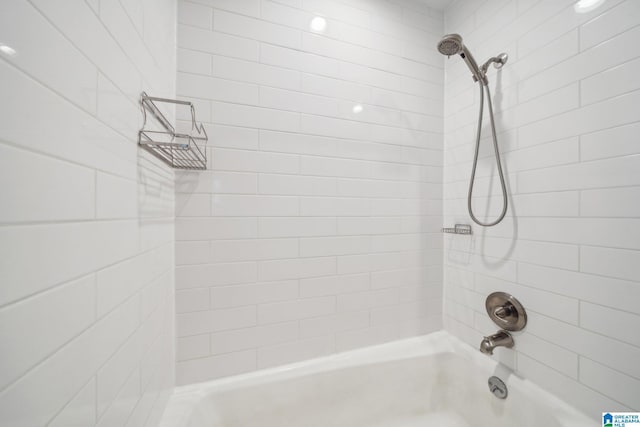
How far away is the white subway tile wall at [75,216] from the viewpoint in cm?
29

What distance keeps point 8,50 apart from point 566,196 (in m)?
1.43

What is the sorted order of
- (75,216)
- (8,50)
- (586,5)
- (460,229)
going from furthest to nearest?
(460,229), (586,5), (75,216), (8,50)

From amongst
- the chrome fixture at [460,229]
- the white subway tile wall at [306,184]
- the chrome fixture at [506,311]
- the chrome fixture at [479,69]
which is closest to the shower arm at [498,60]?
the chrome fixture at [479,69]

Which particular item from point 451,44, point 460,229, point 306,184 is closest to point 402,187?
point 460,229

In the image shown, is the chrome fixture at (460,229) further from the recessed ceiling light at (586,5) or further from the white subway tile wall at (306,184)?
the recessed ceiling light at (586,5)

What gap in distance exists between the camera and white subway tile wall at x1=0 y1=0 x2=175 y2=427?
11.3 inches

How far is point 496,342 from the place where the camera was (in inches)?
41.3

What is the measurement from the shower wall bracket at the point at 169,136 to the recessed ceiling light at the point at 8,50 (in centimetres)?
32

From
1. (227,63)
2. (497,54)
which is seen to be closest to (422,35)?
(497,54)

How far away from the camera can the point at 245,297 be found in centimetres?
108

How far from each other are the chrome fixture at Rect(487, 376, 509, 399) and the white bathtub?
2cm

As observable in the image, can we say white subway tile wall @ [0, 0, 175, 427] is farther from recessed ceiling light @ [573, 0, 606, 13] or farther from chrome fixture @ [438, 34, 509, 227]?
recessed ceiling light @ [573, 0, 606, 13]

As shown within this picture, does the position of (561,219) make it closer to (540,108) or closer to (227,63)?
(540,108)

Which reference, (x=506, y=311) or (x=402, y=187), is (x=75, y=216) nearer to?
(x=402, y=187)
